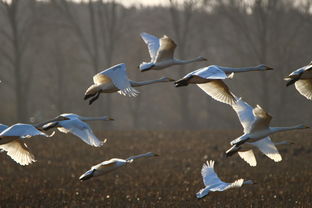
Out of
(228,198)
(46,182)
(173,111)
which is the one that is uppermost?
(228,198)

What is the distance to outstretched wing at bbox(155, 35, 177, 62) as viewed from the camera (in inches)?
256

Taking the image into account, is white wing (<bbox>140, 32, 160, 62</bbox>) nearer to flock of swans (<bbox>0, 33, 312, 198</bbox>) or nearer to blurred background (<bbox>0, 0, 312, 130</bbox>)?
flock of swans (<bbox>0, 33, 312, 198</bbox>)

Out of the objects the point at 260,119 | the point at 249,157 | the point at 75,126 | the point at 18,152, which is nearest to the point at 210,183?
the point at 249,157

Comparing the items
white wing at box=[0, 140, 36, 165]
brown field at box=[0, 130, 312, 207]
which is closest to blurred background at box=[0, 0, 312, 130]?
brown field at box=[0, 130, 312, 207]

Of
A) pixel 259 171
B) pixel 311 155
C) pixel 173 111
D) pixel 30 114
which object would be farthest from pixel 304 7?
pixel 259 171

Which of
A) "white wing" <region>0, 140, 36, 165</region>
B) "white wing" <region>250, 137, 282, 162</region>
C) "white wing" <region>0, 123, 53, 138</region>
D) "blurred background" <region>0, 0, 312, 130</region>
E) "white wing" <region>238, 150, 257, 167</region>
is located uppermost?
"white wing" <region>0, 123, 53, 138</region>

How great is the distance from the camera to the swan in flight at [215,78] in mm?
5539

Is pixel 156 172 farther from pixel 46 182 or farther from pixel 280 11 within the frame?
pixel 280 11

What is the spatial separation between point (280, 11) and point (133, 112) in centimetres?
1432

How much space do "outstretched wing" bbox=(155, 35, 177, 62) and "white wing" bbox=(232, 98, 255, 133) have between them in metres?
1.03

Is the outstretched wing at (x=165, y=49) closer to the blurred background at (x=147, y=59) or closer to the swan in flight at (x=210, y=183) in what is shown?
the swan in flight at (x=210, y=183)

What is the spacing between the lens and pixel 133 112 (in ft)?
149

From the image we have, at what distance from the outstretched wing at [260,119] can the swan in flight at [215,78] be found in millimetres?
468

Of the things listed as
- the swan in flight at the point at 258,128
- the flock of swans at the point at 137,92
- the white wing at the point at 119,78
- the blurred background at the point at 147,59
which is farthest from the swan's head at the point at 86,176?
the blurred background at the point at 147,59
